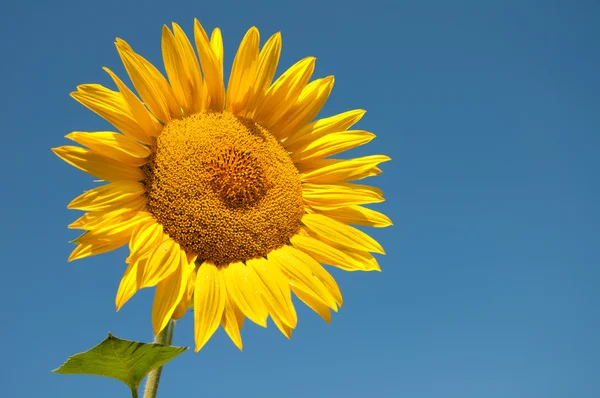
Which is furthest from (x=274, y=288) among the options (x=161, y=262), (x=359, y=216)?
(x=359, y=216)

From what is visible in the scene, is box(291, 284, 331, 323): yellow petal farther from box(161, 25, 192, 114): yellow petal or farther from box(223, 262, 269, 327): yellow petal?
box(161, 25, 192, 114): yellow petal

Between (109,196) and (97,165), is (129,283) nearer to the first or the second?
(109,196)

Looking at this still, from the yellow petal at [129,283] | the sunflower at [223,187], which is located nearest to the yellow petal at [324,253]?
the sunflower at [223,187]

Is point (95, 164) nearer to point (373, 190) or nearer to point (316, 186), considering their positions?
point (316, 186)

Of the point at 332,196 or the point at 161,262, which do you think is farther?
the point at 332,196

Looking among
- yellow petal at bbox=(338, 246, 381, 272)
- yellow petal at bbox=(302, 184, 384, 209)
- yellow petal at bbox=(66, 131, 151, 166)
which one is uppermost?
yellow petal at bbox=(302, 184, 384, 209)

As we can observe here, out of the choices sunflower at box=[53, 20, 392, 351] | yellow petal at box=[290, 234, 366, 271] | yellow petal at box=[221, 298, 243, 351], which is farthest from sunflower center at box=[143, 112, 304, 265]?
yellow petal at box=[221, 298, 243, 351]
